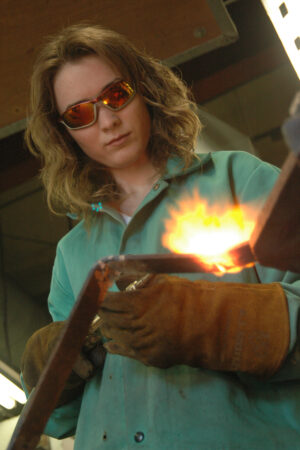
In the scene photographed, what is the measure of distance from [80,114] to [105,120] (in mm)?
86

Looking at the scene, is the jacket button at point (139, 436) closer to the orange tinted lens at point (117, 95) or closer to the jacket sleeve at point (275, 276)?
the jacket sleeve at point (275, 276)

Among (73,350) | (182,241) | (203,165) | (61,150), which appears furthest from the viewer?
(61,150)

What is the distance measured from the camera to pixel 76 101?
1.64 m

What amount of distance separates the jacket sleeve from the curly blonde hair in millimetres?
207

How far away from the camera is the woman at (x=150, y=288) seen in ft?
3.87

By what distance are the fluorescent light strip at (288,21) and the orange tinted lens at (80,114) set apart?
561 mm

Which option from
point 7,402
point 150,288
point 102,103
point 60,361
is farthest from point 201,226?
point 7,402

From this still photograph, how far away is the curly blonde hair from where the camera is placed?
68.1 inches

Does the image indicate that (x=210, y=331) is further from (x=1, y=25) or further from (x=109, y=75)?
(x=1, y=25)

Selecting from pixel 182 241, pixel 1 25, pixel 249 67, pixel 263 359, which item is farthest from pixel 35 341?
pixel 249 67

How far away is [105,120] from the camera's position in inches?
62.9

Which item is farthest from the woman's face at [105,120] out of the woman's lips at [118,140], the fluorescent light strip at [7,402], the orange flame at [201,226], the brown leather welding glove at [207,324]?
the fluorescent light strip at [7,402]

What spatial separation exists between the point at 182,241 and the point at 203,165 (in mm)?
262

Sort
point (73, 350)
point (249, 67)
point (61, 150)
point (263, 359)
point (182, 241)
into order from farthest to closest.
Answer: point (249, 67)
point (61, 150)
point (182, 241)
point (263, 359)
point (73, 350)
